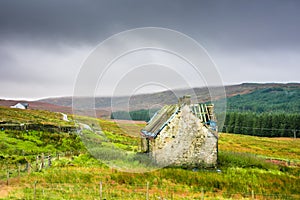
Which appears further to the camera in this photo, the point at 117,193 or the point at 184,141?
the point at 184,141

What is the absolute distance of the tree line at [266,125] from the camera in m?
94.2

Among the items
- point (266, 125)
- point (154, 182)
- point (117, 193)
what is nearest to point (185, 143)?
point (154, 182)

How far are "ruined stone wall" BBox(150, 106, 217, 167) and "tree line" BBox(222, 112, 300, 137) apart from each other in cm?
6919

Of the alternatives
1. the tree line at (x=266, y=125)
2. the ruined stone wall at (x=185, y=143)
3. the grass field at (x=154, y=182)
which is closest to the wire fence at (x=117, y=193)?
the grass field at (x=154, y=182)

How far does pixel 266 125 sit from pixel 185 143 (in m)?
78.9

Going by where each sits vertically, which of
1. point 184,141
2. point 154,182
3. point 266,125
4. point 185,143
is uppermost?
point 184,141

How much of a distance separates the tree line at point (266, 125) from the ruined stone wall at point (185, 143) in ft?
227

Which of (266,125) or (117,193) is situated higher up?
(266,125)

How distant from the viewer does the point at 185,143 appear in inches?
1056

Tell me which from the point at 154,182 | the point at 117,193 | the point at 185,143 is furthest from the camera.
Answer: the point at 185,143

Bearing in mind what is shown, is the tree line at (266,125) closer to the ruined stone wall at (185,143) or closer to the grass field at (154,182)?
the ruined stone wall at (185,143)

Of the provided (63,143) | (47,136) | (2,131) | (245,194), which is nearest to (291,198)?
(245,194)

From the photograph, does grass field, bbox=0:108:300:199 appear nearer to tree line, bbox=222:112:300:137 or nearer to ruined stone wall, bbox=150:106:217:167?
ruined stone wall, bbox=150:106:217:167

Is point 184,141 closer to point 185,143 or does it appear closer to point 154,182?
point 185,143
